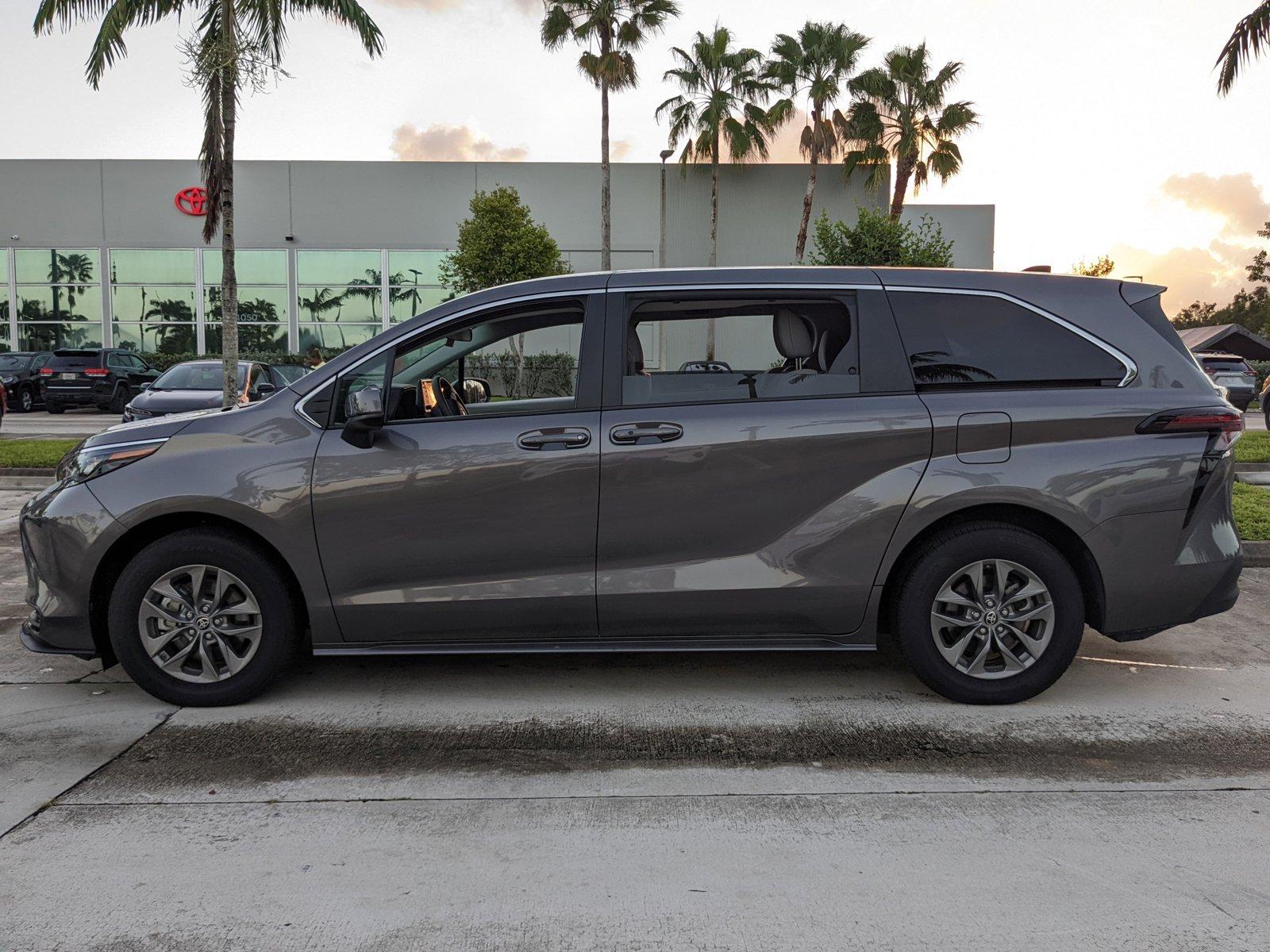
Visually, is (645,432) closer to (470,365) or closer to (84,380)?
(470,365)

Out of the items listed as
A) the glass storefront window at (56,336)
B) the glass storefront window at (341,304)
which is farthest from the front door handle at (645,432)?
the glass storefront window at (56,336)

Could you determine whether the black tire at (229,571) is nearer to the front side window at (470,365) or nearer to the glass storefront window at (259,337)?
the front side window at (470,365)

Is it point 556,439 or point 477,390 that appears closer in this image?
point 556,439

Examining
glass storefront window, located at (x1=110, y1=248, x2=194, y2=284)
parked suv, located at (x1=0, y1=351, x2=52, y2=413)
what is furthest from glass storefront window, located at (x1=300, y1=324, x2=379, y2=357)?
parked suv, located at (x1=0, y1=351, x2=52, y2=413)

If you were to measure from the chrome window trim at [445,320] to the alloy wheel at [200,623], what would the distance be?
32.0 inches

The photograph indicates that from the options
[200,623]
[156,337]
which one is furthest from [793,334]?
[156,337]

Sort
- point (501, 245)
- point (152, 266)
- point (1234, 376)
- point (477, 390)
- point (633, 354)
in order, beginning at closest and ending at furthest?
1. point (633, 354)
2. point (477, 390)
3. point (1234, 376)
4. point (501, 245)
5. point (152, 266)

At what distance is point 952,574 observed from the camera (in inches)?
171

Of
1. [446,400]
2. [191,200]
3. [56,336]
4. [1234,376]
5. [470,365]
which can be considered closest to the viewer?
[446,400]

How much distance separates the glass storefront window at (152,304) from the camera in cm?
3506

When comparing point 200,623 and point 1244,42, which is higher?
point 1244,42

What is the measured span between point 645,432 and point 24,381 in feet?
97.2

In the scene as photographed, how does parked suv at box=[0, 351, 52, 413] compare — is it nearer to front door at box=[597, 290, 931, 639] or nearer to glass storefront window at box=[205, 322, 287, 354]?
glass storefront window at box=[205, 322, 287, 354]

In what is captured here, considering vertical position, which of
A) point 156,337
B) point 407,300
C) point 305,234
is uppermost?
point 305,234
